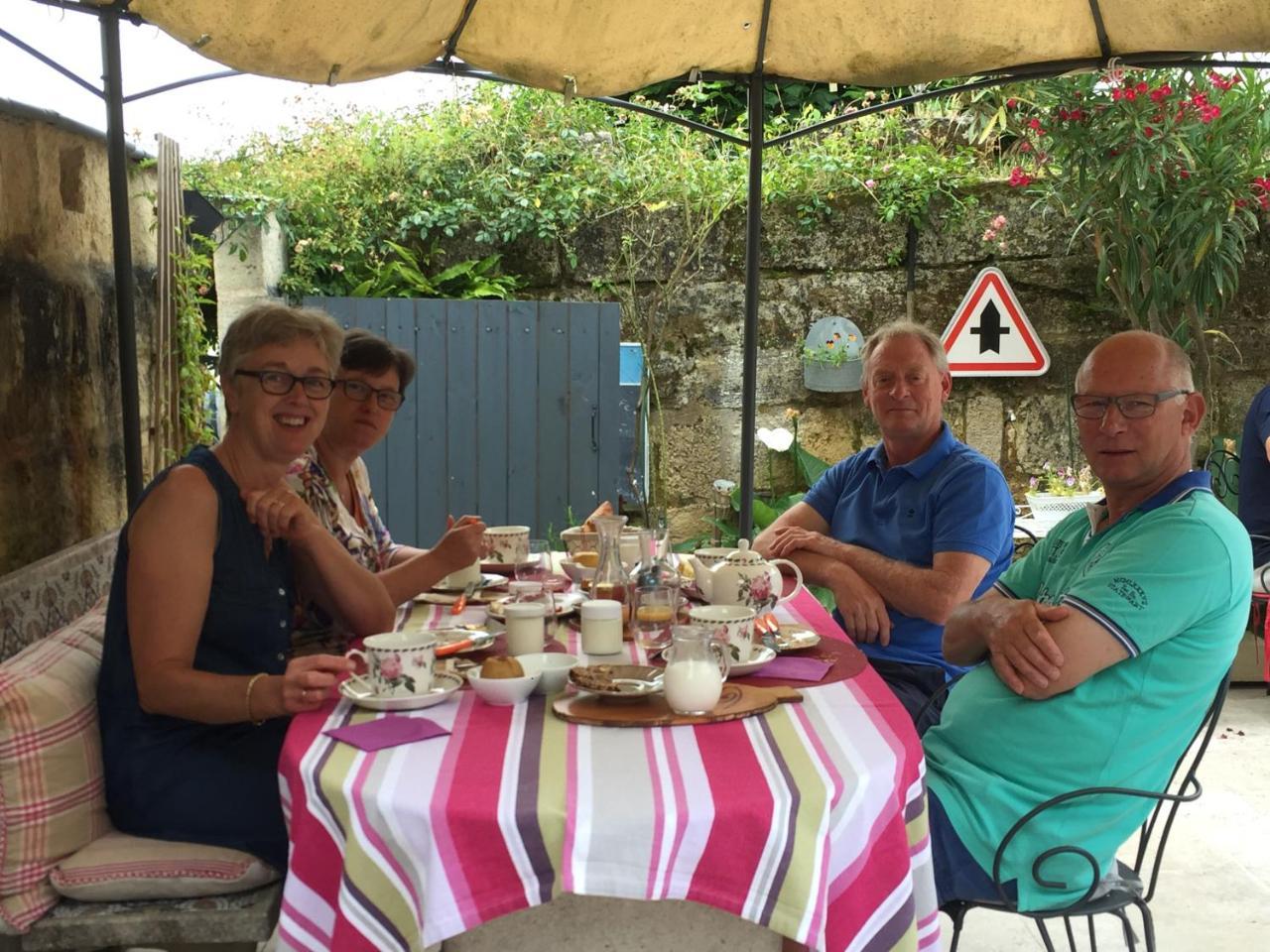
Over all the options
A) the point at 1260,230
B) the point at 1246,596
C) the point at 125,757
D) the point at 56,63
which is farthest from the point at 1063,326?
the point at 125,757

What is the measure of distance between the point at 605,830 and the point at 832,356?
5.12 m

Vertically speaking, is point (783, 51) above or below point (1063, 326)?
above

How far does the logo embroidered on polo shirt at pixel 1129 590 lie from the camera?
196 centimetres

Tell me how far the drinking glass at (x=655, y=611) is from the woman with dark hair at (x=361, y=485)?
2.08ft

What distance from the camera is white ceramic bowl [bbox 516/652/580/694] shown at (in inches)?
77.4

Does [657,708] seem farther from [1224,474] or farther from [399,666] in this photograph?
[1224,474]

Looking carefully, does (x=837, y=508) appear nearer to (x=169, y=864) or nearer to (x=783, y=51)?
(x=783, y=51)

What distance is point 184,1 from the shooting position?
2.98 meters

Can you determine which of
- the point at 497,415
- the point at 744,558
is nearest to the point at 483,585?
the point at 744,558

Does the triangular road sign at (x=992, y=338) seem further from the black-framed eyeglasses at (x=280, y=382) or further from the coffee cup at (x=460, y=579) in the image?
the black-framed eyeglasses at (x=280, y=382)

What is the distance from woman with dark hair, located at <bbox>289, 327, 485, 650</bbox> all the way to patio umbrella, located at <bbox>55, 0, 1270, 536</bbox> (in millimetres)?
837

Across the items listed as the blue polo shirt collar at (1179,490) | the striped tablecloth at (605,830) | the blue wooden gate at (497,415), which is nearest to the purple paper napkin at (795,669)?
the striped tablecloth at (605,830)

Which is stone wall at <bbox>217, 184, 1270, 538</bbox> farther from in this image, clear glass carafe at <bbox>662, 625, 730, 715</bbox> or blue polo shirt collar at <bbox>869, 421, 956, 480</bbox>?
clear glass carafe at <bbox>662, 625, 730, 715</bbox>

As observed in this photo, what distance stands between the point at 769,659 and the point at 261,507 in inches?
39.6
